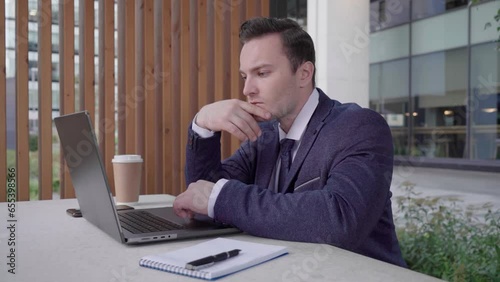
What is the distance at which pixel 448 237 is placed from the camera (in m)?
3.01

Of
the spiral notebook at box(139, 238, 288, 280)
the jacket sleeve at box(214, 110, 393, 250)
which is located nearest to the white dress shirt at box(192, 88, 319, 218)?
the jacket sleeve at box(214, 110, 393, 250)

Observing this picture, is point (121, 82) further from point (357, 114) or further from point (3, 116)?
point (357, 114)

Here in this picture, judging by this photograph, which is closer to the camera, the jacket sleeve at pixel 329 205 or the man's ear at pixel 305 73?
the jacket sleeve at pixel 329 205

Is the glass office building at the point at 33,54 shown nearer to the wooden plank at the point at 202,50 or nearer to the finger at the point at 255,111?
the wooden plank at the point at 202,50

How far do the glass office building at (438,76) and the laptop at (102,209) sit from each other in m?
2.11

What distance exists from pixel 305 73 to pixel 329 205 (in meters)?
0.65

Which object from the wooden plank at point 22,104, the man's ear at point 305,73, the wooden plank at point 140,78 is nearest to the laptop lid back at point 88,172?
the man's ear at point 305,73

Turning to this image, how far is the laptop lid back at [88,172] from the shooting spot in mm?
994

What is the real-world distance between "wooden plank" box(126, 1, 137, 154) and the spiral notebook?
1390 mm

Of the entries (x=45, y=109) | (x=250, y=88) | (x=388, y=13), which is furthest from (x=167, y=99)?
(x=388, y=13)

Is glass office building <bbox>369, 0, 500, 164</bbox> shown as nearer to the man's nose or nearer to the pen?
the man's nose

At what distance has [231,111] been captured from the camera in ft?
4.52

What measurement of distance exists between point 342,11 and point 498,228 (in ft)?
5.05

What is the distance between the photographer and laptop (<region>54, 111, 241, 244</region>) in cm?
101
